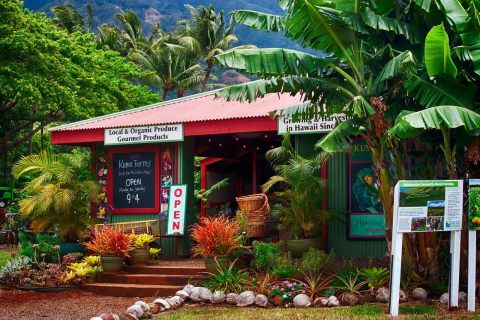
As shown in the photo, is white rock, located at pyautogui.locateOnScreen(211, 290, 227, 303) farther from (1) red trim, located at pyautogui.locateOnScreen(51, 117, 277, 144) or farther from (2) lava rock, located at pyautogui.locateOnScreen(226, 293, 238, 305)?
(1) red trim, located at pyautogui.locateOnScreen(51, 117, 277, 144)

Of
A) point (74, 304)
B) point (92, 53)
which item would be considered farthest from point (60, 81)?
point (74, 304)

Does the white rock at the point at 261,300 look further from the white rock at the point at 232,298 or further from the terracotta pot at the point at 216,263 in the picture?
the terracotta pot at the point at 216,263

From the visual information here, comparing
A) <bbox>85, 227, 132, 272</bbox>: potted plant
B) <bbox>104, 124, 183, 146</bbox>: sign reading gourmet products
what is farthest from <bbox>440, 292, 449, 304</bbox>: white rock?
<bbox>104, 124, 183, 146</bbox>: sign reading gourmet products

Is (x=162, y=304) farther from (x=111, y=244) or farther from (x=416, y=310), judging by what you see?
(x=416, y=310)

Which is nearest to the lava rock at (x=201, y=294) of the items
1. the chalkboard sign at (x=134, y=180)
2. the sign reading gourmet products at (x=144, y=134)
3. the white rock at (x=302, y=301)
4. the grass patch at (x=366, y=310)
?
the white rock at (x=302, y=301)

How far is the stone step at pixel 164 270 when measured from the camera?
12344 millimetres

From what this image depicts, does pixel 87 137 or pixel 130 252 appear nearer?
pixel 130 252

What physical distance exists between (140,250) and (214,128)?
278 cm

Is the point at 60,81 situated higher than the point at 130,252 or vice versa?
the point at 60,81

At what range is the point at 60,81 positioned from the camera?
2261 centimetres

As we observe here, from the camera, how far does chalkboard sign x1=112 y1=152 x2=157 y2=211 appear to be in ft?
49.8

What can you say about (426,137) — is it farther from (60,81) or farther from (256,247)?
(60,81)

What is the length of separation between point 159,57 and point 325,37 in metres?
31.3

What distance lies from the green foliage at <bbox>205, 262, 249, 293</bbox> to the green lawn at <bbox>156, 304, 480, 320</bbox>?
0.76m
